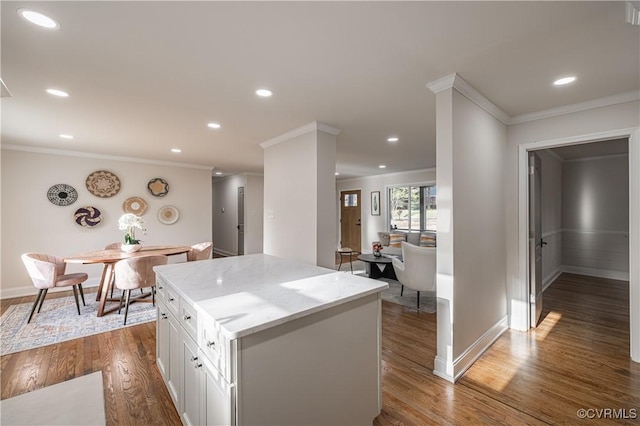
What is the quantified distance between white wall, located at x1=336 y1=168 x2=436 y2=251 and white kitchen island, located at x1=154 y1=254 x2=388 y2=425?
606 cm

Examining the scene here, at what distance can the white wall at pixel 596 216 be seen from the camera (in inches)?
202

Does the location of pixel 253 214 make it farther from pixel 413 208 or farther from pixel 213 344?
pixel 213 344

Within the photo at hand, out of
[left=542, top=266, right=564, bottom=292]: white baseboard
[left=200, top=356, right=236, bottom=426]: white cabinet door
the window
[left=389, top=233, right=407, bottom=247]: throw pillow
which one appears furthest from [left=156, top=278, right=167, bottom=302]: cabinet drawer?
the window

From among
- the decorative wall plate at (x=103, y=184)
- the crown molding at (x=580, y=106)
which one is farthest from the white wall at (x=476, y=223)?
the decorative wall plate at (x=103, y=184)

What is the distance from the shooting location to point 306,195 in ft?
11.2

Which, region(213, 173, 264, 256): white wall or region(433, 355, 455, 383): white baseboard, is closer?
region(433, 355, 455, 383): white baseboard

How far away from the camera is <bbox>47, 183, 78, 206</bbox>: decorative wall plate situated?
4.70 metres

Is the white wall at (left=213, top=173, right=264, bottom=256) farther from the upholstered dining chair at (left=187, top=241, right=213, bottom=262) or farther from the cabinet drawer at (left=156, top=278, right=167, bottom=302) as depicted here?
the cabinet drawer at (left=156, top=278, right=167, bottom=302)

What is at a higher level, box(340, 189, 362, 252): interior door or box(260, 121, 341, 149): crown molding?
box(260, 121, 341, 149): crown molding

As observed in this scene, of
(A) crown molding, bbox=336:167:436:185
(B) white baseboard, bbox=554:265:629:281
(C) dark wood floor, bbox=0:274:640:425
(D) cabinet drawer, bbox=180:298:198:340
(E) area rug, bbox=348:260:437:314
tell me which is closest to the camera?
(D) cabinet drawer, bbox=180:298:198:340

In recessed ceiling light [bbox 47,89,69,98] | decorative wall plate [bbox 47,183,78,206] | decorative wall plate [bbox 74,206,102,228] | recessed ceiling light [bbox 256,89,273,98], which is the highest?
recessed ceiling light [bbox 47,89,69,98]

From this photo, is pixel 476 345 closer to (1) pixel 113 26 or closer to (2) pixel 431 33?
(2) pixel 431 33

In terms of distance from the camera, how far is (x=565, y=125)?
9.37 feet

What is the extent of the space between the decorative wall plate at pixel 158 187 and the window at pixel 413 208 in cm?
580
